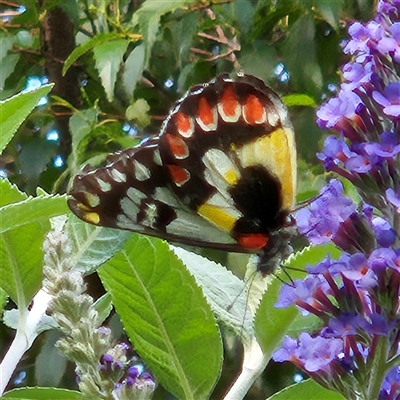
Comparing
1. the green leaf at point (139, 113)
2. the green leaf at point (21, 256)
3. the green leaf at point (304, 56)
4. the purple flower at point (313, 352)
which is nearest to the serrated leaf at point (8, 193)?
the green leaf at point (21, 256)

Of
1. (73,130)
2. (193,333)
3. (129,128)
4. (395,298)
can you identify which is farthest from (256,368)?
(129,128)

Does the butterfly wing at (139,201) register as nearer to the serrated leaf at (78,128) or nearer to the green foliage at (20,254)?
the green foliage at (20,254)

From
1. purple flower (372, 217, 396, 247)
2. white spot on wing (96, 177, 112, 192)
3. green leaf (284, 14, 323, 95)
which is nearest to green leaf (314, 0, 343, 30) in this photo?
green leaf (284, 14, 323, 95)

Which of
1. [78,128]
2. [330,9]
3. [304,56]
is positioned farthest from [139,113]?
[330,9]

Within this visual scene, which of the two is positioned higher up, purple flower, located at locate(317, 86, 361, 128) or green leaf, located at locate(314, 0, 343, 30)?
purple flower, located at locate(317, 86, 361, 128)

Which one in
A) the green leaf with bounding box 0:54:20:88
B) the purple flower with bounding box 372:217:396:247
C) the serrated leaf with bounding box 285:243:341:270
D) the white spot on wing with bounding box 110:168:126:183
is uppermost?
the purple flower with bounding box 372:217:396:247

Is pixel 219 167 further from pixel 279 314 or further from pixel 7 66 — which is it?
pixel 7 66

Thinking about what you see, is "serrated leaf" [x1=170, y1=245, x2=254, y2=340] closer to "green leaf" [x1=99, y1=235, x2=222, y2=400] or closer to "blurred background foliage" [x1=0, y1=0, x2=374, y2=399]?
"green leaf" [x1=99, y1=235, x2=222, y2=400]

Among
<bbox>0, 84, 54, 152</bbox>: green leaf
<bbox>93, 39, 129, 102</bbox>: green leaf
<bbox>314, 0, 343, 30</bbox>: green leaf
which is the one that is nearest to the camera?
<bbox>0, 84, 54, 152</bbox>: green leaf
